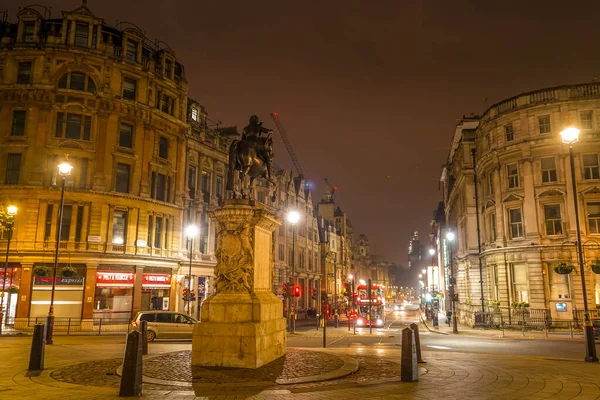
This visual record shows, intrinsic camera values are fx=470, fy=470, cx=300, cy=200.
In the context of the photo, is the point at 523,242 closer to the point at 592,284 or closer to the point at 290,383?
the point at 592,284

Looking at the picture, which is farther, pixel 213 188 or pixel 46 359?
pixel 213 188

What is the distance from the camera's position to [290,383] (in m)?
10.2

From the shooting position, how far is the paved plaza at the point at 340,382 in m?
9.49

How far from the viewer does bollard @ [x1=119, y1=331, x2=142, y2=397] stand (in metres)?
9.23

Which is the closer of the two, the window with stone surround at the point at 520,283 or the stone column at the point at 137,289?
the window with stone surround at the point at 520,283

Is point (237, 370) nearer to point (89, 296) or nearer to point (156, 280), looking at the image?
point (89, 296)

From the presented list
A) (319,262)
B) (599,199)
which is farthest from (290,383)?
(319,262)

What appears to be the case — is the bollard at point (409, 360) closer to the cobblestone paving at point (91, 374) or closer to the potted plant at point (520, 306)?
the cobblestone paving at point (91, 374)

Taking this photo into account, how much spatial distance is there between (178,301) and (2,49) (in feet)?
80.7

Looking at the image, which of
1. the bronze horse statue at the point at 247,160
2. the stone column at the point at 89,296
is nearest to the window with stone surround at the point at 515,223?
the bronze horse statue at the point at 247,160

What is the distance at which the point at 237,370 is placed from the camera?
11.5 metres

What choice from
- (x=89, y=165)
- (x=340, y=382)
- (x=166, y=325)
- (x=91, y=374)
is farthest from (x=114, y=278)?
(x=340, y=382)

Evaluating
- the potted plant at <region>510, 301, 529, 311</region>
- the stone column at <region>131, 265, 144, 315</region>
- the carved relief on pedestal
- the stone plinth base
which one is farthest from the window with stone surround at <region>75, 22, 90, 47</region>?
the potted plant at <region>510, 301, 529, 311</region>

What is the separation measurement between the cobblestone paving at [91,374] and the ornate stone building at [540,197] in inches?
1263
